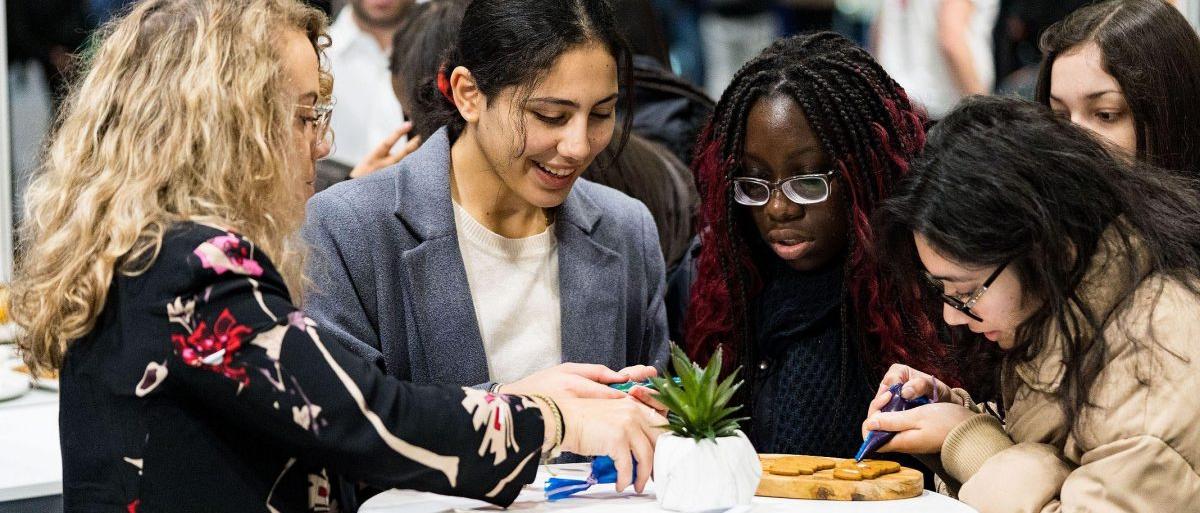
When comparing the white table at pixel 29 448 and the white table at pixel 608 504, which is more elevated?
the white table at pixel 608 504

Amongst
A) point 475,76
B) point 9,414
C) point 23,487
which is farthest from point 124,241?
point 9,414

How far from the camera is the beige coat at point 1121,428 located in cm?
185

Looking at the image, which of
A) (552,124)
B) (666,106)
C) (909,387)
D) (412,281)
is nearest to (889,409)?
(909,387)

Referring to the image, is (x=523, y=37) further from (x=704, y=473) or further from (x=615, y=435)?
(x=704, y=473)

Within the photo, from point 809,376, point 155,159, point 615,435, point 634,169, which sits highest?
point 155,159

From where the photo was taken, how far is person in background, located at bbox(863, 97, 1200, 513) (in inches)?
73.7

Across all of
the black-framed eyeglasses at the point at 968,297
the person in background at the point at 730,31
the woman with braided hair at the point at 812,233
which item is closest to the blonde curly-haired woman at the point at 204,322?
the black-framed eyeglasses at the point at 968,297

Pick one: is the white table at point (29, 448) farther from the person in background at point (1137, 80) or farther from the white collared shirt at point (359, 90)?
the person in background at point (1137, 80)

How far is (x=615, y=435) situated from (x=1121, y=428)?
2.44 ft

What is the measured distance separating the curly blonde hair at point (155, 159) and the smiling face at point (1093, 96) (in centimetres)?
184

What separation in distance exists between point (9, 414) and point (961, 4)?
392cm

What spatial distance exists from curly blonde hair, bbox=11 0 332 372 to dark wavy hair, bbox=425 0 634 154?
0.61 metres

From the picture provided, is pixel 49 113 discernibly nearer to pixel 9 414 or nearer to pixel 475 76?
pixel 9 414

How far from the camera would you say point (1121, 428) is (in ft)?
6.15
